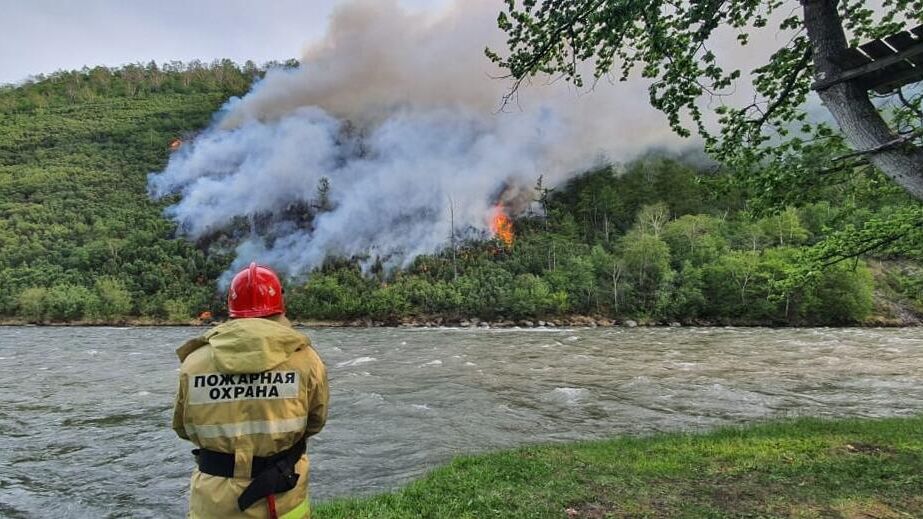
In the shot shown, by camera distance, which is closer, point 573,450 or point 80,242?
point 573,450

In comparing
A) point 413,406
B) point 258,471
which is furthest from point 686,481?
point 413,406

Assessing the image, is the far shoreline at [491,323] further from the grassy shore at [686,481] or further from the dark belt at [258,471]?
the dark belt at [258,471]

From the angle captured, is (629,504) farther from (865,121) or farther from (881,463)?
(865,121)

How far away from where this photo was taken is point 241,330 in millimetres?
3604

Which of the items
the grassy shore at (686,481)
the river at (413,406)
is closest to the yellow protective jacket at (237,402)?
the grassy shore at (686,481)

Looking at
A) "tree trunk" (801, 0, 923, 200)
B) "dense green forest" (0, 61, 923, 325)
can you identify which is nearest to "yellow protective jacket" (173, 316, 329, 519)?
"tree trunk" (801, 0, 923, 200)

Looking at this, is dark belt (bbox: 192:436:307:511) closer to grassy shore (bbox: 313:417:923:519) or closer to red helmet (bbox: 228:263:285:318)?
red helmet (bbox: 228:263:285:318)

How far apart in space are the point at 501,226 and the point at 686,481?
518 feet

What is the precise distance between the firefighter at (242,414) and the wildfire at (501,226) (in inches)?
5679

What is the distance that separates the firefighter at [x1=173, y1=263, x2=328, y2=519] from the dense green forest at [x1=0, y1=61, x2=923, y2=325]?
5392 centimetres

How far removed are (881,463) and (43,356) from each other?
46842 millimetres

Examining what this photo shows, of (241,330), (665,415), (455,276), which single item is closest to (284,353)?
(241,330)

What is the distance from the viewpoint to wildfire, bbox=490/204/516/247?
155 m

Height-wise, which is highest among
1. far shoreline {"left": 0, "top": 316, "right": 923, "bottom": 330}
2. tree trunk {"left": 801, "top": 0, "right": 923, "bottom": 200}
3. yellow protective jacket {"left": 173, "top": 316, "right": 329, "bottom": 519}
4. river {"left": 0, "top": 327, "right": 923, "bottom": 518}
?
tree trunk {"left": 801, "top": 0, "right": 923, "bottom": 200}
